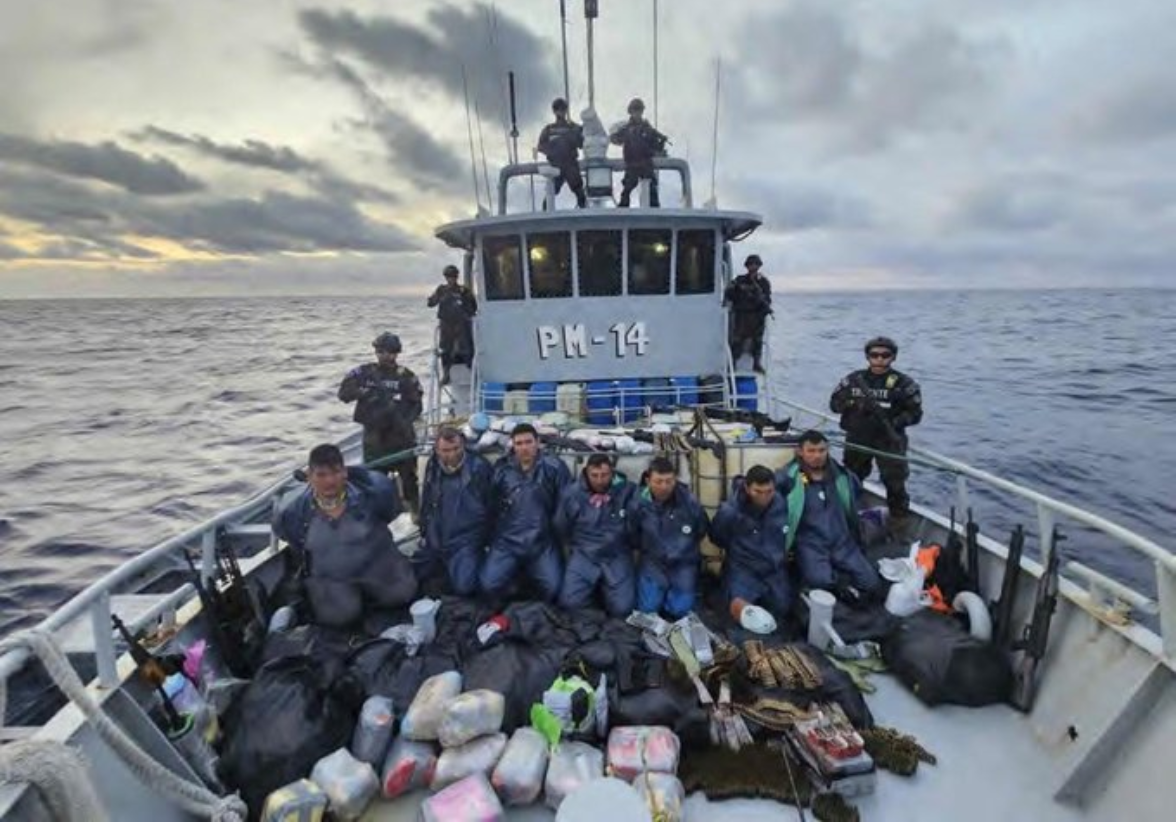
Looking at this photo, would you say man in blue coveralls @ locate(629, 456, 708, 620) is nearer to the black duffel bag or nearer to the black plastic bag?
the black duffel bag

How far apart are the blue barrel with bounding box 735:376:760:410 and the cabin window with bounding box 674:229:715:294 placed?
1.46m

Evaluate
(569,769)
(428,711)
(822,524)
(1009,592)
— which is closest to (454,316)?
(822,524)

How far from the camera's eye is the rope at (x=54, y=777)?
9.02 feet

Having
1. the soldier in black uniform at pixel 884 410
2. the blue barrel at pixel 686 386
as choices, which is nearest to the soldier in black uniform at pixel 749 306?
the blue barrel at pixel 686 386

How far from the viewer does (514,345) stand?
10.4 m

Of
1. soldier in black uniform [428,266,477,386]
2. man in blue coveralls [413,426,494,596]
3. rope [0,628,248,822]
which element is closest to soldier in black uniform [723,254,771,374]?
soldier in black uniform [428,266,477,386]

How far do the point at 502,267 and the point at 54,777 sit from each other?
27.8 ft

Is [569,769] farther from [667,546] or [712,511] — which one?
[712,511]

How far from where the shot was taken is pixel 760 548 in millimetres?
5660

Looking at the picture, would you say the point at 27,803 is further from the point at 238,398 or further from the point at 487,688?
the point at 238,398

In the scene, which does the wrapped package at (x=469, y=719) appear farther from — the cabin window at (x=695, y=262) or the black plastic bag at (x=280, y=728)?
the cabin window at (x=695, y=262)

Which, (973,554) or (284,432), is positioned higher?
(973,554)

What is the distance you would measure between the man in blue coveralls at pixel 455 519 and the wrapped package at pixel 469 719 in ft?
6.27

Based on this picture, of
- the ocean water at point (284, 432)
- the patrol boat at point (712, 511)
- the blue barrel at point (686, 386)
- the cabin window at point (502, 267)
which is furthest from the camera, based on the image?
the ocean water at point (284, 432)
